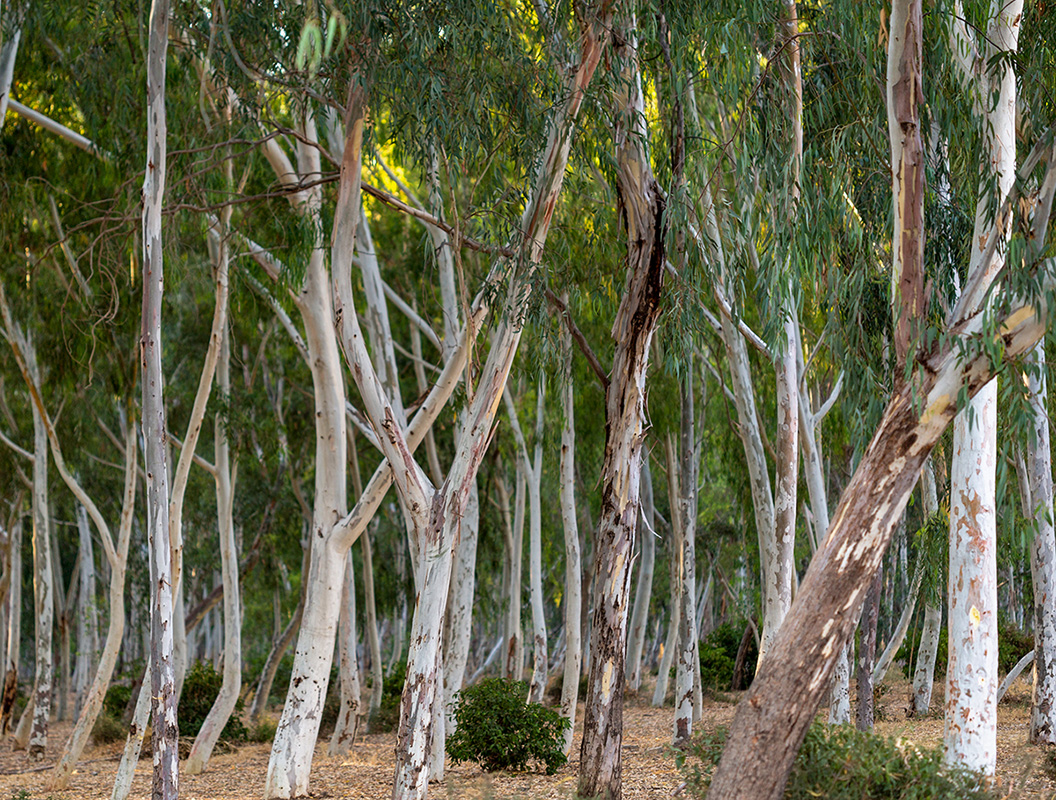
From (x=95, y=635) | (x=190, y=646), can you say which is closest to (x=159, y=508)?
(x=95, y=635)

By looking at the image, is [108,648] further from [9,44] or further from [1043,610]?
[1043,610]

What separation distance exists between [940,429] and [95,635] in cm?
2224

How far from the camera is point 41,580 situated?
12656mm

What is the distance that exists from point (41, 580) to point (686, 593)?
858cm

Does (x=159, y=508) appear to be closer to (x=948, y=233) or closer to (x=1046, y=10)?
(x=948, y=233)

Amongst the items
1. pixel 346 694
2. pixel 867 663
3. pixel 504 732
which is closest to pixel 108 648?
pixel 346 694

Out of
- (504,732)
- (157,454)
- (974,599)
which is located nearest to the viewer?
(974,599)

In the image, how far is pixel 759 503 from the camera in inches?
332

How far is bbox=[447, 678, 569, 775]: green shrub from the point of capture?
8992mm

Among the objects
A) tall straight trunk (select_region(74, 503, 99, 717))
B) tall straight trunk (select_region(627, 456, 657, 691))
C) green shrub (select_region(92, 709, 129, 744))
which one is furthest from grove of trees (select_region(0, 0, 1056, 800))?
tall straight trunk (select_region(74, 503, 99, 717))

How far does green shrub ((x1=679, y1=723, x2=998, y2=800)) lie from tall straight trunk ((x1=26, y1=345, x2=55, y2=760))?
31.7ft

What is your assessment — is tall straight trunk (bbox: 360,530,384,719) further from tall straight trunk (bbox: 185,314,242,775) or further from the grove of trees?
tall straight trunk (bbox: 185,314,242,775)

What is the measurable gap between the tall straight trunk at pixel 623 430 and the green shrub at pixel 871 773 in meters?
1.56

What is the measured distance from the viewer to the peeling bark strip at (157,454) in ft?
18.9
